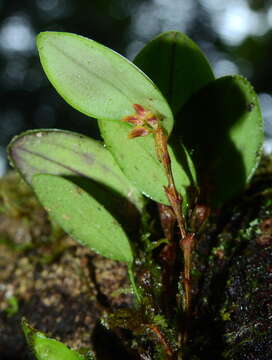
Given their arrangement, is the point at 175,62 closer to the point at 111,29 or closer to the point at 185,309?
the point at 185,309

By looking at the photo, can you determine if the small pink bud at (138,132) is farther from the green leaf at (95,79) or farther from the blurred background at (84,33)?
the blurred background at (84,33)

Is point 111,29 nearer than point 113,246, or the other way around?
point 113,246

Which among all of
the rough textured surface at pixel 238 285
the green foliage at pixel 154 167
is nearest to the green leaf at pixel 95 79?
the green foliage at pixel 154 167

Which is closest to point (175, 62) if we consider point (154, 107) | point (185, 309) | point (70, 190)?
point (154, 107)

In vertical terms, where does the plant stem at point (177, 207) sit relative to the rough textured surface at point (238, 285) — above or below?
above

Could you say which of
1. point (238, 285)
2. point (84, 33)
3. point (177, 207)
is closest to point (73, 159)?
point (177, 207)
